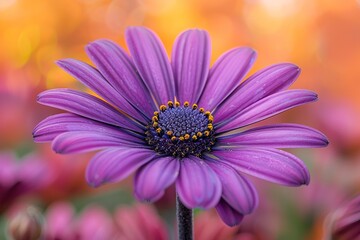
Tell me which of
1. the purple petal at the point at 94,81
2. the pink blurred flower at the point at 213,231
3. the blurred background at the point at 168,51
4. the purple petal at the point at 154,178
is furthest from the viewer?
the blurred background at the point at 168,51

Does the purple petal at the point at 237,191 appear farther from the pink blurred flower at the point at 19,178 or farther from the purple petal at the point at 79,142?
the pink blurred flower at the point at 19,178

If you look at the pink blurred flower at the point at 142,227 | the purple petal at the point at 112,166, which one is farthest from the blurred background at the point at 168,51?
the purple petal at the point at 112,166

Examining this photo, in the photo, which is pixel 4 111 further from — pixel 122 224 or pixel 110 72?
pixel 110 72

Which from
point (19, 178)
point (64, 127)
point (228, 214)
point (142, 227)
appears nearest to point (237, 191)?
point (228, 214)

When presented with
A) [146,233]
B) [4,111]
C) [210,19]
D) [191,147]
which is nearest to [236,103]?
[191,147]

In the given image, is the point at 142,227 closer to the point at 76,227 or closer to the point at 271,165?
the point at 76,227
